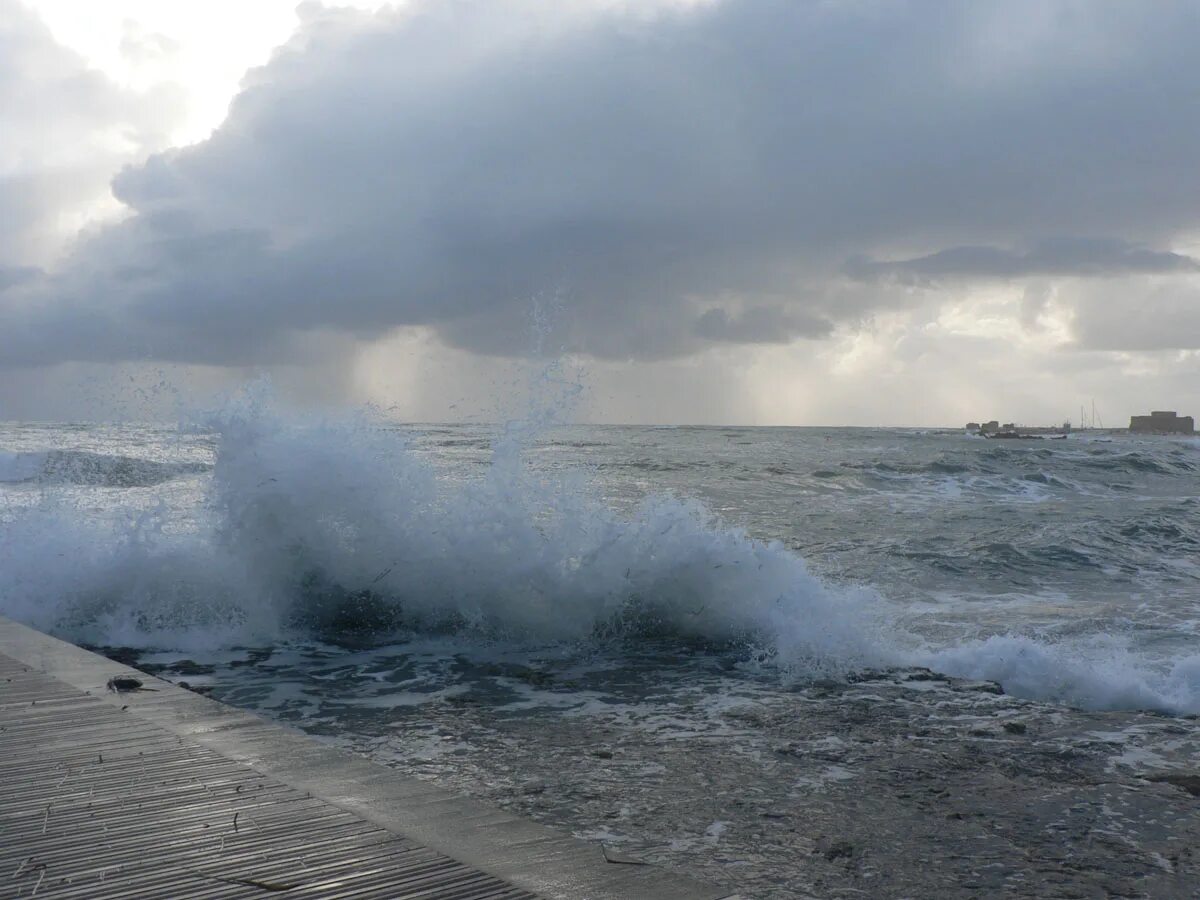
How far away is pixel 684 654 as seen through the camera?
905 centimetres

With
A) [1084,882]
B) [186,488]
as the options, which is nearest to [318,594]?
[1084,882]

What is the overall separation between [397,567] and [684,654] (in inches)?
136

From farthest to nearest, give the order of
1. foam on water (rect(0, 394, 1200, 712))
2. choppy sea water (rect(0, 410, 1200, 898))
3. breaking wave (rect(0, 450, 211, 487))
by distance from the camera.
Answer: breaking wave (rect(0, 450, 211, 487))
foam on water (rect(0, 394, 1200, 712))
choppy sea water (rect(0, 410, 1200, 898))

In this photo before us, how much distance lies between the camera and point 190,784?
3.73 meters

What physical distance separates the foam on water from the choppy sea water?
33 mm

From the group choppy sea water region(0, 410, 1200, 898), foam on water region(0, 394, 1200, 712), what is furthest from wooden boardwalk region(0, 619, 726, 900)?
foam on water region(0, 394, 1200, 712)

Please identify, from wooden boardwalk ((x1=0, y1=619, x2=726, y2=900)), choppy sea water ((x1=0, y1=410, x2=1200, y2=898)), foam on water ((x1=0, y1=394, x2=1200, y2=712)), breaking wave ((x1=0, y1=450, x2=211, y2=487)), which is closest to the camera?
wooden boardwalk ((x1=0, y1=619, x2=726, y2=900))

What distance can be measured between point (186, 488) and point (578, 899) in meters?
23.9

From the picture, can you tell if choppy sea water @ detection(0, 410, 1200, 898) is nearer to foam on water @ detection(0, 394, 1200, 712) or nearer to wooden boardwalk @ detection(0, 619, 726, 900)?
foam on water @ detection(0, 394, 1200, 712)

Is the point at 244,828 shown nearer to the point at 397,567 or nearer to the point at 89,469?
the point at 397,567

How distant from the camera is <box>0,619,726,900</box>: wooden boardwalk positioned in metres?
2.79

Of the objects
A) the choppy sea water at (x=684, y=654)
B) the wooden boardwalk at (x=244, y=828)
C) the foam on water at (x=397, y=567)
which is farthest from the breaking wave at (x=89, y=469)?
the wooden boardwalk at (x=244, y=828)

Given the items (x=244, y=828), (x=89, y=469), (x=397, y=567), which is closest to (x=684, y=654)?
(x=397, y=567)

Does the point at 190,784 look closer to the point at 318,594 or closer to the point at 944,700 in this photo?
the point at 944,700
